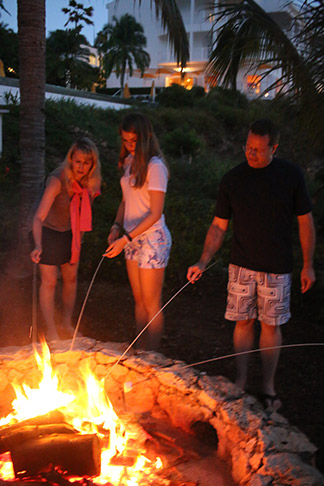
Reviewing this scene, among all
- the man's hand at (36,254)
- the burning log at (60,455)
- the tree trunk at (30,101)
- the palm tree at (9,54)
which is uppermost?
the palm tree at (9,54)

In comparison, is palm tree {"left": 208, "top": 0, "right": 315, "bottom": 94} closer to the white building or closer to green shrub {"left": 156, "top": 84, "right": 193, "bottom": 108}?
green shrub {"left": 156, "top": 84, "right": 193, "bottom": 108}

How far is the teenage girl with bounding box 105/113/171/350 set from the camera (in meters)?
3.54

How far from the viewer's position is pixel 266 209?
322cm

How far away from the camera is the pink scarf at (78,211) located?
4.05 metres

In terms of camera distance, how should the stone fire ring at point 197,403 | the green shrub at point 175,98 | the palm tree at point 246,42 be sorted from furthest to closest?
1. the green shrub at point 175,98
2. the palm tree at point 246,42
3. the stone fire ring at point 197,403

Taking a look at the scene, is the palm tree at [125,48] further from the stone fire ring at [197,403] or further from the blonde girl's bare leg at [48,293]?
the stone fire ring at [197,403]

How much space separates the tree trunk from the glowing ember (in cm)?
358

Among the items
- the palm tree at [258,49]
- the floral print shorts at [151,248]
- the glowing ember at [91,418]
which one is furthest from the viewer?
the palm tree at [258,49]

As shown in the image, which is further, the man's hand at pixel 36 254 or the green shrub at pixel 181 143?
the green shrub at pixel 181 143

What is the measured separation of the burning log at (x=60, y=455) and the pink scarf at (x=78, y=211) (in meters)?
1.98

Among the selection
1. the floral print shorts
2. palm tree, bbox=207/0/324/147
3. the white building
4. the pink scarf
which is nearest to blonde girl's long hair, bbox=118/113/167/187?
the floral print shorts

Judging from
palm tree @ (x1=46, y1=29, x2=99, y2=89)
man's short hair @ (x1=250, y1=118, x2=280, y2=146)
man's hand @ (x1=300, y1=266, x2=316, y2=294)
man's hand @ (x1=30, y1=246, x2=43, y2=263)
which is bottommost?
man's hand @ (x1=300, y1=266, x2=316, y2=294)

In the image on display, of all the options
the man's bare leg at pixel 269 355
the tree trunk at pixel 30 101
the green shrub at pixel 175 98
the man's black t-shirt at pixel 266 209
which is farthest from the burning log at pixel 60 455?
the green shrub at pixel 175 98

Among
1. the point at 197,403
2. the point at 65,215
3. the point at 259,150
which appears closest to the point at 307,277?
the point at 259,150
